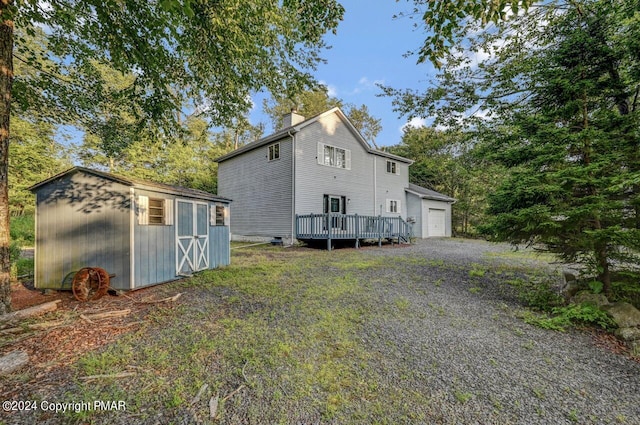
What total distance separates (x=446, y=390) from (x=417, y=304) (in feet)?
7.99

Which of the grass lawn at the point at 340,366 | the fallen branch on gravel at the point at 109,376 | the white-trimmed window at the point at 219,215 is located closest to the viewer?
the grass lawn at the point at 340,366

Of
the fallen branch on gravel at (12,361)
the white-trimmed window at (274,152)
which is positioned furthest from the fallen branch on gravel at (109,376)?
the white-trimmed window at (274,152)

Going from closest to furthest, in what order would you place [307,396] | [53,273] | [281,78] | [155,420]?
[155,420] → [307,396] → [53,273] → [281,78]

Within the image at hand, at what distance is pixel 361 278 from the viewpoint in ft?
22.0

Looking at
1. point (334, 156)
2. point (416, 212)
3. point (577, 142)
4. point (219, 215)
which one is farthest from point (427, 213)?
point (219, 215)

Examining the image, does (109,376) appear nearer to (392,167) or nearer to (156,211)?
(156,211)

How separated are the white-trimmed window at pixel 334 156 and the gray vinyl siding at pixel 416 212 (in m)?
6.65

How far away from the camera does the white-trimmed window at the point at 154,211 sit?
19.2 ft

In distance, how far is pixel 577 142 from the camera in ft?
15.3

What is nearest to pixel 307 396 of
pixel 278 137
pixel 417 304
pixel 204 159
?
pixel 417 304

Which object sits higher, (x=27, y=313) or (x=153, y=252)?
(x=153, y=252)

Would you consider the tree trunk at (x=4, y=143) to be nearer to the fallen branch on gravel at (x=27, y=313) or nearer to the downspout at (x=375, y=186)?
the fallen branch on gravel at (x=27, y=313)

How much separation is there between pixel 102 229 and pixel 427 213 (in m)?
18.8

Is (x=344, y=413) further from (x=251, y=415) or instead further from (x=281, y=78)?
(x=281, y=78)
